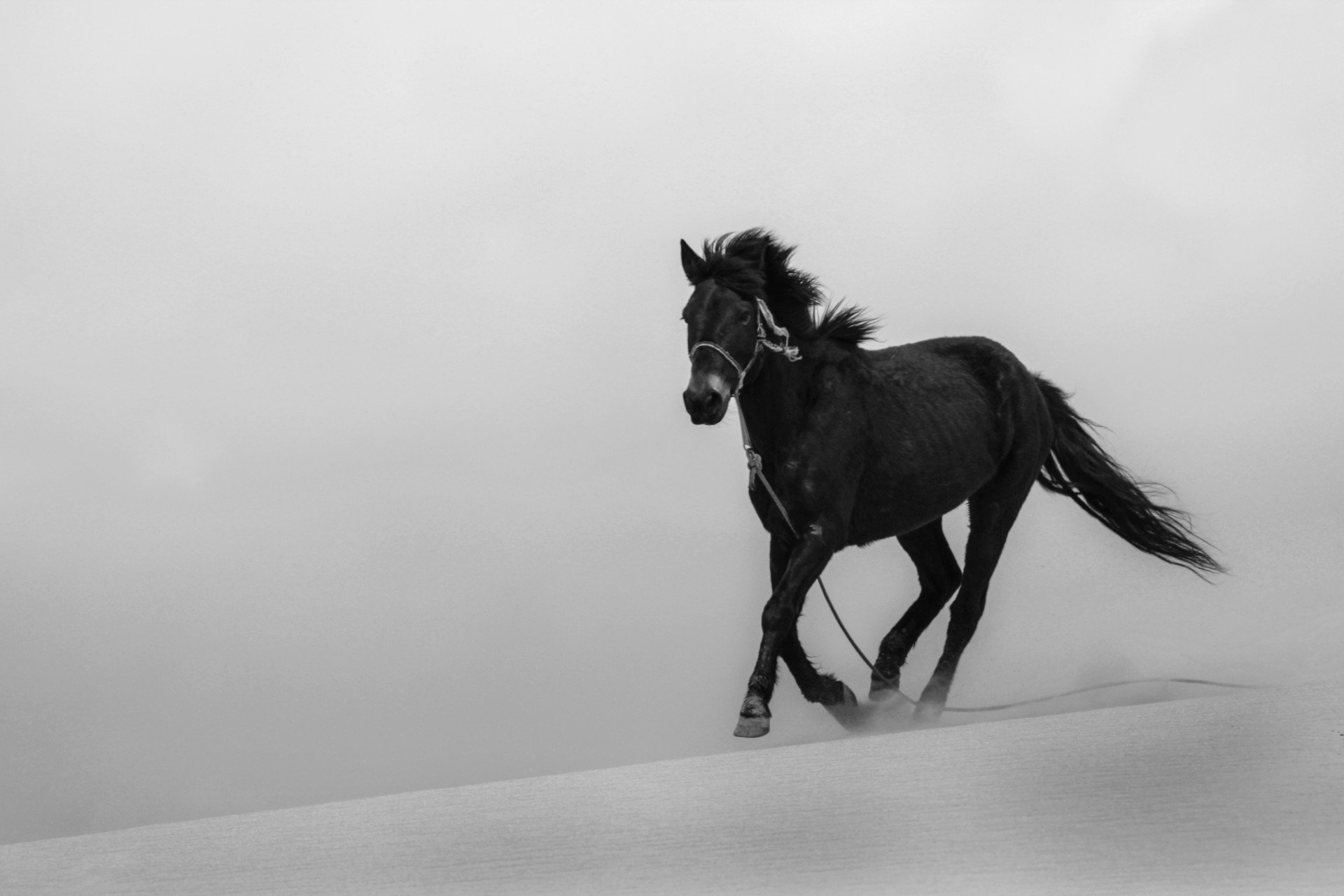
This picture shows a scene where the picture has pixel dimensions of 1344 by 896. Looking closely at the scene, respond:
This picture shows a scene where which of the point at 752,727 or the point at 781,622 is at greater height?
the point at 781,622

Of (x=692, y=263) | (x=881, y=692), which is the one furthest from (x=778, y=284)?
(x=881, y=692)

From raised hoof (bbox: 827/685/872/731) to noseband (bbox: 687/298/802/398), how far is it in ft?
5.39

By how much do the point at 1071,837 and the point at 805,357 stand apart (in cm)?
319

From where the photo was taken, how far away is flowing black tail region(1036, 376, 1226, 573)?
350 inches

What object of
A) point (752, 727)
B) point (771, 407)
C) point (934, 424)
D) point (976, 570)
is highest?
point (934, 424)

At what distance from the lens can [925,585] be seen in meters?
8.12

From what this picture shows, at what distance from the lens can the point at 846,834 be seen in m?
4.61

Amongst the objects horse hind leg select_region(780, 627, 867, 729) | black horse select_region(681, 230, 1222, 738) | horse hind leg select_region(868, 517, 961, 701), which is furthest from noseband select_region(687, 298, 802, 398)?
horse hind leg select_region(868, 517, 961, 701)

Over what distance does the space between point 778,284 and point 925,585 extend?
6.71ft

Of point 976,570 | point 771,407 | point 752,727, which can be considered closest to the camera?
point 752,727

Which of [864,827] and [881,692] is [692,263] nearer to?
[881,692]

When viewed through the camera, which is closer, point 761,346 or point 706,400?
point 706,400

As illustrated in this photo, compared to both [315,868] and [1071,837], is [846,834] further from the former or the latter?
[315,868]

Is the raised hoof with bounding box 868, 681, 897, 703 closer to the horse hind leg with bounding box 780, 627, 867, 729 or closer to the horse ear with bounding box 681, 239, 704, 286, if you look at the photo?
the horse hind leg with bounding box 780, 627, 867, 729
